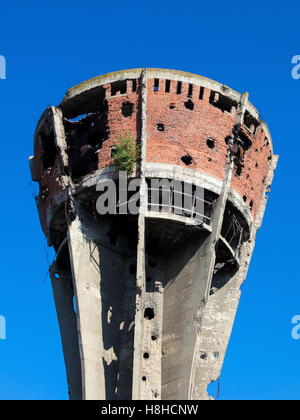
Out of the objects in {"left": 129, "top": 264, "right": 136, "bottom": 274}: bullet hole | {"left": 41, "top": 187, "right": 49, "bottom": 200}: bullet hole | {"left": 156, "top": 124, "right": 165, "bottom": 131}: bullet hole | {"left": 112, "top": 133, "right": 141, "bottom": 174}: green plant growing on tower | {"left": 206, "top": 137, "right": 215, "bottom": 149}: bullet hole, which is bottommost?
{"left": 129, "top": 264, "right": 136, "bottom": 274}: bullet hole

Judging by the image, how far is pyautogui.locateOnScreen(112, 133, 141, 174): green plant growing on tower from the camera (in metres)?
21.8

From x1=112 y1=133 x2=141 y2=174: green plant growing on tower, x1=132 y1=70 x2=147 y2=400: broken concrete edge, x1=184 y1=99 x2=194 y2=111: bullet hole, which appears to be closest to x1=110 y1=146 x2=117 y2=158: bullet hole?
x1=112 y1=133 x2=141 y2=174: green plant growing on tower

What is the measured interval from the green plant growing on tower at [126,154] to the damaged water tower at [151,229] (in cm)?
14

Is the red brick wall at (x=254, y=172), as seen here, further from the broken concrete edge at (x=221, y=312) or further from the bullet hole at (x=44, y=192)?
the bullet hole at (x=44, y=192)

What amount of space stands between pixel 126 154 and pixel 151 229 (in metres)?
2.04

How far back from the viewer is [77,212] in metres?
22.5

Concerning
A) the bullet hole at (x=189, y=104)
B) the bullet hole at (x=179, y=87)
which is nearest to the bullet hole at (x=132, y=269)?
the bullet hole at (x=189, y=104)

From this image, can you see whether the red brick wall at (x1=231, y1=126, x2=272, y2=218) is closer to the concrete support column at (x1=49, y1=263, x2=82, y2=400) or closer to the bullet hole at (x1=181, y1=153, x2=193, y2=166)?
the bullet hole at (x1=181, y1=153, x2=193, y2=166)

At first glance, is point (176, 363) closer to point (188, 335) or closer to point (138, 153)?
point (188, 335)

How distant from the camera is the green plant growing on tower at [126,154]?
2177 centimetres

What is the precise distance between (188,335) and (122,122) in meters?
5.75

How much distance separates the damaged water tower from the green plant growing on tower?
14cm

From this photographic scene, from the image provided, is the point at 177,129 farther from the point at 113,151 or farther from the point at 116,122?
the point at 113,151

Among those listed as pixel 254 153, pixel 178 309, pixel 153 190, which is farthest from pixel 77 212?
pixel 254 153
